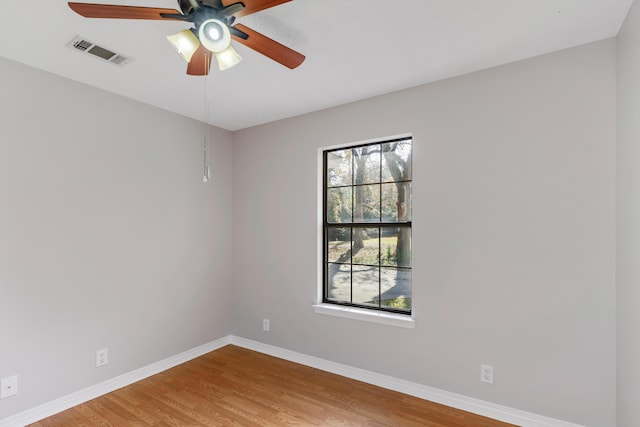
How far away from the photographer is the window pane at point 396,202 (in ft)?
9.48

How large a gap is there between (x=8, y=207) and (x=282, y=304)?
2.29m

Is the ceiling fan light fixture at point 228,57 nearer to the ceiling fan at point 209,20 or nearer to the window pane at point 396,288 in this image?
the ceiling fan at point 209,20

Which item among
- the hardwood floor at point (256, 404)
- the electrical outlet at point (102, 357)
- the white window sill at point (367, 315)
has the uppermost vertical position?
the white window sill at point (367, 315)

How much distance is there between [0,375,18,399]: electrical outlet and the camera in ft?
7.30

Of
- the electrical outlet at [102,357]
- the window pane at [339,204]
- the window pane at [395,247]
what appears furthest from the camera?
the window pane at [339,204]

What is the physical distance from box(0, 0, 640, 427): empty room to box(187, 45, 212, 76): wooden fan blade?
0.06ft

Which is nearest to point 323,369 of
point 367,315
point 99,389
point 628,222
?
point 367,315

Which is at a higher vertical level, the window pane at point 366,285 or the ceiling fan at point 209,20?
the ceiling fan at point 209,20

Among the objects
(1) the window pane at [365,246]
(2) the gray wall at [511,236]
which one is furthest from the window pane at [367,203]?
(2) the gray wall at [511,236]

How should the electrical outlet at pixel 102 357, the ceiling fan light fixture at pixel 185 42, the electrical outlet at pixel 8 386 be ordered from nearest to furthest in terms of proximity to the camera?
the ceiling fan light fixture at pixel 185 42
the electrical outlet at pixel 8 386
the electrical outlet at pixel 102 357

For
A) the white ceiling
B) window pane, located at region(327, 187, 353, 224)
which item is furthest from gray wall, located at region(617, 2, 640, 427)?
window pane, located at region(327, 187, 353, 224)

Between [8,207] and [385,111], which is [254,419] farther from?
[385,111]

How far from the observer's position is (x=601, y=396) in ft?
6.81

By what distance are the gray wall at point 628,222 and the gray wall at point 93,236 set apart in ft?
11.0
